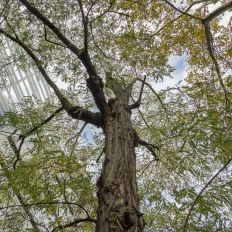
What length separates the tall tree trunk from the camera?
1.43 meters

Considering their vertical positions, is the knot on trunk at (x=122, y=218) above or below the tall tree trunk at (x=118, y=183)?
below

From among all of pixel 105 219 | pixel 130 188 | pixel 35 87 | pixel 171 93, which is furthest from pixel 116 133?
pixel 35 87

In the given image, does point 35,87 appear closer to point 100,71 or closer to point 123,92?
point 100,71

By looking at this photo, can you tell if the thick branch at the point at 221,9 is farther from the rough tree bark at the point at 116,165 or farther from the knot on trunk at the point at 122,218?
the knot on trunk at the point at 122,218

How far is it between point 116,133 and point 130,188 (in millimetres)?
702

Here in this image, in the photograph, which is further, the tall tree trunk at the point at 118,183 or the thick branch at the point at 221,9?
the thick branch at the point at 221,9

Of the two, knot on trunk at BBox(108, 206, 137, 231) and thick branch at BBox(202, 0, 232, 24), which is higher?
thick branch at BBox(202, 0, 232, 24)

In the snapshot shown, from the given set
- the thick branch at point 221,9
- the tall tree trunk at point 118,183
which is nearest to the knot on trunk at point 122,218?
the tall tree trunk at point 118,183

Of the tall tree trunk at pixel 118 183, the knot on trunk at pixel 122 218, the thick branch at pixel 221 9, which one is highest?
the thick branch at pixel 221 9

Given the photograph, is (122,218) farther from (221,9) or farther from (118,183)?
(221,9)

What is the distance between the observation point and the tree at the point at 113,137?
1.98m

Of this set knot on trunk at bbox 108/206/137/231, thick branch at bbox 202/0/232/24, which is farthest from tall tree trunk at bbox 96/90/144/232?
thick branch at bbox 202/0/232/24

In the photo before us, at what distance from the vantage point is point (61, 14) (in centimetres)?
371

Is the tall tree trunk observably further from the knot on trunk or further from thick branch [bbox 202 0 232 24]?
thick branch [bbox 202 0 232 24]
